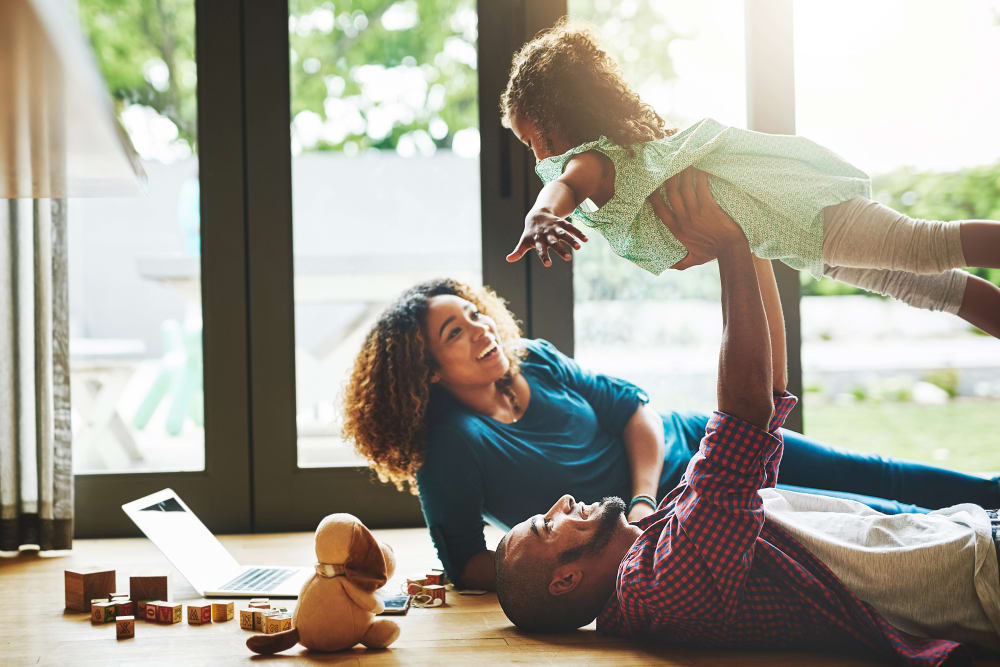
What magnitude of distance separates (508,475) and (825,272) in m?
0.76

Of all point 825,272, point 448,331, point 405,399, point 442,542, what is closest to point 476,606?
point 442,542

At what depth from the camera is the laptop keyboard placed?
1887 mm

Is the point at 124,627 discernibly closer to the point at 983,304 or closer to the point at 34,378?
the point at 34,378

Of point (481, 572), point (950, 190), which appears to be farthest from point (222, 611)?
point (950, 190)

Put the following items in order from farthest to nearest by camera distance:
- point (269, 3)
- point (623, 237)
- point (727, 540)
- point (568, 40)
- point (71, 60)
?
point (269, 3), point (568, 40), point (623, 237), point (727, 540), point (71, 60)

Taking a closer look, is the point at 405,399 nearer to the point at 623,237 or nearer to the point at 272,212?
the point at 623,237

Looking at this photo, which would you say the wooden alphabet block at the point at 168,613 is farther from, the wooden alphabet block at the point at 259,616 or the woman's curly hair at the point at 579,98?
the woman's curly hair at the point at 579,98

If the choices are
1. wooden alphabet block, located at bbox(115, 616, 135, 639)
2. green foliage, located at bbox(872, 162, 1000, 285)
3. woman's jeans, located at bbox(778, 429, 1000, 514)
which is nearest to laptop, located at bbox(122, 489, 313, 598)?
wooden alphabet block, located at bbox(115, 616, 135, 639)

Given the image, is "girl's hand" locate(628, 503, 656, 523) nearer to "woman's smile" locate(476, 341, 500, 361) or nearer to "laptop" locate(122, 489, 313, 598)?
"woman's smile" locate(476, 341, 500, 361)

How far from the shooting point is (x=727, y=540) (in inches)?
49.5

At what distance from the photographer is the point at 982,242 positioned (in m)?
1.34

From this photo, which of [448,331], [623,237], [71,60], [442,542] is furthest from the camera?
[448,331]

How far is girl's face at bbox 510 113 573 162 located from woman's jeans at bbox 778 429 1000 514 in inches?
32.3

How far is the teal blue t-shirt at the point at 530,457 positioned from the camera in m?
1.87
